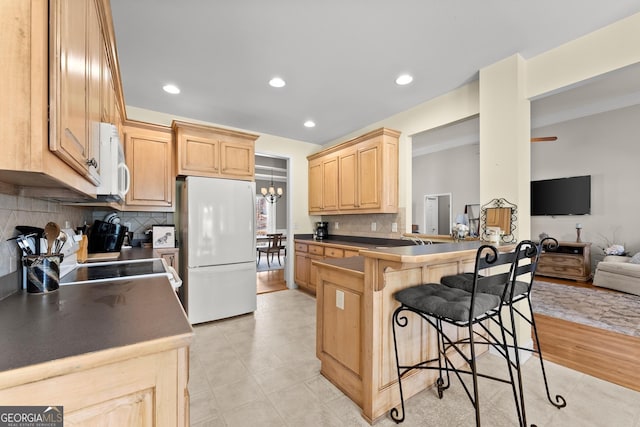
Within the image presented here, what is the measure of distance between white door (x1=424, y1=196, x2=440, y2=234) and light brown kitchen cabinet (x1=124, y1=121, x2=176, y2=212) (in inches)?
240

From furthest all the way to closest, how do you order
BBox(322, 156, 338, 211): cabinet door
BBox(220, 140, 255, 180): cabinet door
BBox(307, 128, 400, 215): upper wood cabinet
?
BBox(322, 156, 338, 211): cabinet door < BBox(307, 128, 400, 215): upper wood cabinet < BBox(220, 140, 255, 180): cabinet door

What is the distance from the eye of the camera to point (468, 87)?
2.80 meters

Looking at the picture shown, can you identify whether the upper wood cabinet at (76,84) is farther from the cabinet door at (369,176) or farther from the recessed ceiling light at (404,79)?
the cabinet door at (369,176)

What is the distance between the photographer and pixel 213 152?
10.6 feet

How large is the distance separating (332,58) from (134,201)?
8.80 feet

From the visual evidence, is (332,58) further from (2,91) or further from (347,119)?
(2,91)

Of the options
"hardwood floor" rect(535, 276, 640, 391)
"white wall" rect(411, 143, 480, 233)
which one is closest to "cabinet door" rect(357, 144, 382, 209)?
"hardwood floor" rect(535, 276, 640, 391)

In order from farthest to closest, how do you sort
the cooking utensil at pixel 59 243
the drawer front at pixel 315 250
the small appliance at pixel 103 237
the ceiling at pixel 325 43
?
the drawer front at pixel 315 250
the small appliance at pixel 103 237
the ceiling at pixel 325 43
the cooking utensil at pixel 59 243

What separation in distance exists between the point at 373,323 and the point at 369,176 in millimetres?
2412

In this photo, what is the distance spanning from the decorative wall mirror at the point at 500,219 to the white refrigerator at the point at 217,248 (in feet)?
8.41

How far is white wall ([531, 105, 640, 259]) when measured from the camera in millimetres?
4406

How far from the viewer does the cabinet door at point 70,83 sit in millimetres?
703

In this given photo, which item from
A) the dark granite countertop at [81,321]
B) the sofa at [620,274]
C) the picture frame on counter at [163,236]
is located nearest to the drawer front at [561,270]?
the sofa at [620,274]

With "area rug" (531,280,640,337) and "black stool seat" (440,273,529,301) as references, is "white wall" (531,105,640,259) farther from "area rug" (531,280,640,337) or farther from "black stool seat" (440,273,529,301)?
"black stool seat" (440,273,529,301)
